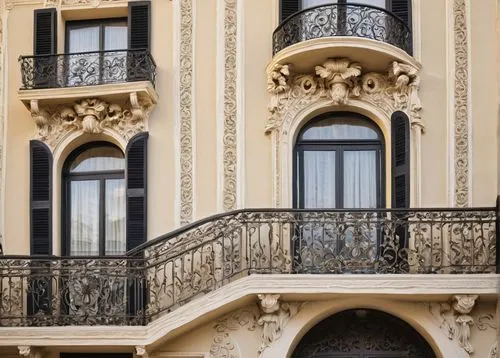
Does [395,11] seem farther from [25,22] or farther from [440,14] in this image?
[25,22]

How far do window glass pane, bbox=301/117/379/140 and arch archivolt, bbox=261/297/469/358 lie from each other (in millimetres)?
2798

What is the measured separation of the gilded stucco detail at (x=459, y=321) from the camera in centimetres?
1659

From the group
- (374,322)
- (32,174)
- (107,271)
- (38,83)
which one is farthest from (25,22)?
(374,322)

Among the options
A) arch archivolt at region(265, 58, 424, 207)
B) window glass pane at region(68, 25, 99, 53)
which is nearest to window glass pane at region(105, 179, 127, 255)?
window glass pane at region(68, 25, 99, 53)

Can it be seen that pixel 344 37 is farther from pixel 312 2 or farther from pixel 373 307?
pixel 373 307

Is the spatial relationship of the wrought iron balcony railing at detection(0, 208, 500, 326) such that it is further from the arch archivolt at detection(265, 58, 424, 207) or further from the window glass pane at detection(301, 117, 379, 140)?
the window glass pane at detection(301, 117, 379, 140)

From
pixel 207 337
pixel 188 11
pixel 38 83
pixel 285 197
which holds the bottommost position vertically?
pixel 207 337

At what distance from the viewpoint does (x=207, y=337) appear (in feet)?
56.0

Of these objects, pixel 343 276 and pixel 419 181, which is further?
pixel 419 181

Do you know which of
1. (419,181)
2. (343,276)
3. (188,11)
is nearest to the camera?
(343,276)

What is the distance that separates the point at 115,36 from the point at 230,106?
2543 mm

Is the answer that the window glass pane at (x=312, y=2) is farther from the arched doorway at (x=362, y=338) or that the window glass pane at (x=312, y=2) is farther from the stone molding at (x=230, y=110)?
the arched doorway at (x=362, y=338)

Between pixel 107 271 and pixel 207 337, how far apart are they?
1796 mm

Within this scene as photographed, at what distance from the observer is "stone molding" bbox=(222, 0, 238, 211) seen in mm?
17797
